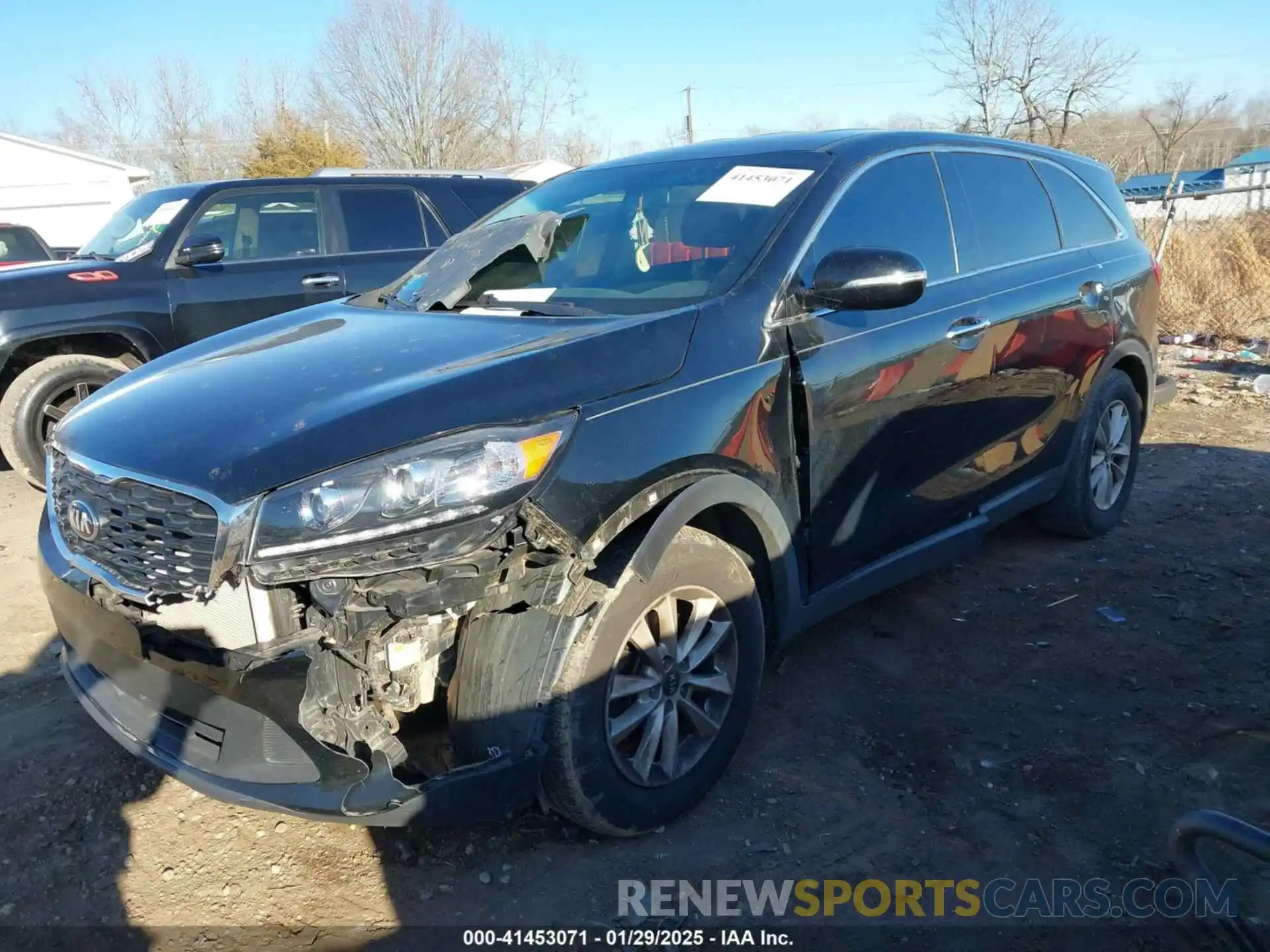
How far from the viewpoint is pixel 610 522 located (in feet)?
7.72

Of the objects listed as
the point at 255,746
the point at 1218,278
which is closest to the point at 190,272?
the point at 255,746

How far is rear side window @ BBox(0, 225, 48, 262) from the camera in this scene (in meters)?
12.2

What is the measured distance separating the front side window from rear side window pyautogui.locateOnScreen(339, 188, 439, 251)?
0.23 metres

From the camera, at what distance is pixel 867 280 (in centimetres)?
288

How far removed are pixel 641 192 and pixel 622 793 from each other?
7.13 ft

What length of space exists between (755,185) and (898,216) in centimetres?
61

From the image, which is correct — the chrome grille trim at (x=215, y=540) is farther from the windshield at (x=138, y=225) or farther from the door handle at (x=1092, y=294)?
the windshield at (x=138, y=225)

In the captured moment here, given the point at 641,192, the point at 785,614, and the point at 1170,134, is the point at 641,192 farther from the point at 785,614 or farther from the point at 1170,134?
the point at 1170,134

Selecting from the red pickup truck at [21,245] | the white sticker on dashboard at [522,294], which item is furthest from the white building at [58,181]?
the white sticker on dashboard at [522,294]

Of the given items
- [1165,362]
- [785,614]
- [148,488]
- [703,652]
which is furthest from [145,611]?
[1165,362]

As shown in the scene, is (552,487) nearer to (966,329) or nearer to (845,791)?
(845,791)

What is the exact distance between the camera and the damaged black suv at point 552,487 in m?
2.12

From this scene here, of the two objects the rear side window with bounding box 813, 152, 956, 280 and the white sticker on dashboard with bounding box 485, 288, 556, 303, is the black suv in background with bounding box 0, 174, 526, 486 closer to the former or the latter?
the white sticker on dashboard with bounding box 485, 288, 556, 303

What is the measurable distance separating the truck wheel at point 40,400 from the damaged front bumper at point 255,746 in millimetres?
4205
